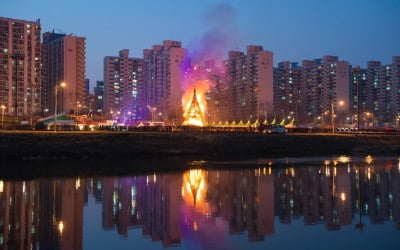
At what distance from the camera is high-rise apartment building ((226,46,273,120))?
514 ft

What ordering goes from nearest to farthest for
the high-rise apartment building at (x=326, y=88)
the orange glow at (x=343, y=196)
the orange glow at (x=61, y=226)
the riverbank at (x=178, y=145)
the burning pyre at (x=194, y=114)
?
the orange glow at (x=61, y=226), the orange glow at (x=343, y=196), the riverbank at (x=178, y=145), the burning pyre at (x=194, y=114), the high-rise apartment building at (x=326, y=88)

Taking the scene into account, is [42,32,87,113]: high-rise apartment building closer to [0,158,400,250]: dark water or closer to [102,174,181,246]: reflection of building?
[102,174,181,246]: reflection of building

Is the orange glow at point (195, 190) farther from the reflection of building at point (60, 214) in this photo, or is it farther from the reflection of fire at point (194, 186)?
the reflection of building at point (60, 214)

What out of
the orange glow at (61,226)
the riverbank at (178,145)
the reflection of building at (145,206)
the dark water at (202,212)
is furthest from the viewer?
the riverbank at (178,145)

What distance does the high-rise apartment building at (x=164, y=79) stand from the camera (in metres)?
168

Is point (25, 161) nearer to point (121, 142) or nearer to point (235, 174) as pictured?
point (121, 142)

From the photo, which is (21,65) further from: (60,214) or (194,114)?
(60,214)

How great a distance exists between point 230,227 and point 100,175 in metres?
20.6

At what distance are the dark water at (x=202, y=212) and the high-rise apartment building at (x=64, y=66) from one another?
493 feet

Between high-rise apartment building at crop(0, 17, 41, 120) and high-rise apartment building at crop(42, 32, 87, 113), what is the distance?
1696 cm

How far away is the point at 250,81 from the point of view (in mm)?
172750

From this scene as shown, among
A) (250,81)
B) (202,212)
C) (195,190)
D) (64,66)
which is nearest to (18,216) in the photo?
(202,212)

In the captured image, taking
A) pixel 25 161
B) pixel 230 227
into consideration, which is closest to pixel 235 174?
pixel 230 227

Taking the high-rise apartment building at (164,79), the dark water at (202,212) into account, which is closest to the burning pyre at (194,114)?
the dark water at (202,212)
